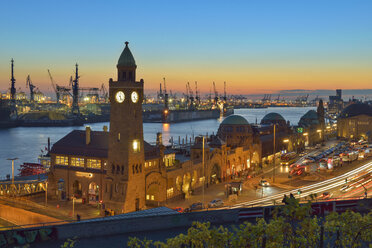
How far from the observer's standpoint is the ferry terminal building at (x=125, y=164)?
50906 mm

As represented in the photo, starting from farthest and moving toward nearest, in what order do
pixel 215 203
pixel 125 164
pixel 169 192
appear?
pixel 169 192, pixel 215 203, pixel 125 164

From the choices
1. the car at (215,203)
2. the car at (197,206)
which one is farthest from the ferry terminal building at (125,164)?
the car at (215,203)

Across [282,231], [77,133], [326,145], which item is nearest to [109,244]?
[282,231]

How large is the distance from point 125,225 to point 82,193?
3116cm

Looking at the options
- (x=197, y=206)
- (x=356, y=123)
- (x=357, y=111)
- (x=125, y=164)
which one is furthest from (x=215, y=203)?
(x=357, y=111)

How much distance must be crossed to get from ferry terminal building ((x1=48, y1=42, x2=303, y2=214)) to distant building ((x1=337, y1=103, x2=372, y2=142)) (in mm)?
87082

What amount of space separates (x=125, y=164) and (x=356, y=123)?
11373 centimetres

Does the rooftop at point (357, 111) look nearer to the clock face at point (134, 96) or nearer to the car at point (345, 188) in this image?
the car at point (345, 188)

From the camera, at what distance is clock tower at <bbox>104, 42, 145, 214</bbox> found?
50750 millimetres

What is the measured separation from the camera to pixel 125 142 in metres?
50.8

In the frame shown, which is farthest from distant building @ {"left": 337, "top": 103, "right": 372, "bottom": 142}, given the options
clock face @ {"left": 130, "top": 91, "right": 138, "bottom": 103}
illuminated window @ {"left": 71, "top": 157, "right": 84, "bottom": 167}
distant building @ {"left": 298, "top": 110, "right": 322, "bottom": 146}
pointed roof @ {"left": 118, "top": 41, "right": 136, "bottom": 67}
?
pointed roof @ {"left": 118, "top": 41, "right": 136, "bottom": 67}

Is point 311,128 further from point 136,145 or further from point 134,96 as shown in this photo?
point 134,96

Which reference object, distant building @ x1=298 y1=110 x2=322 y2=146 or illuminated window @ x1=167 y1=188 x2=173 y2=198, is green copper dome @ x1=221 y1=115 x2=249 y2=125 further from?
distant building @ x1=298 y1=110 x2=322 y2=146

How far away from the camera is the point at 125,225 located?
90.4ft
